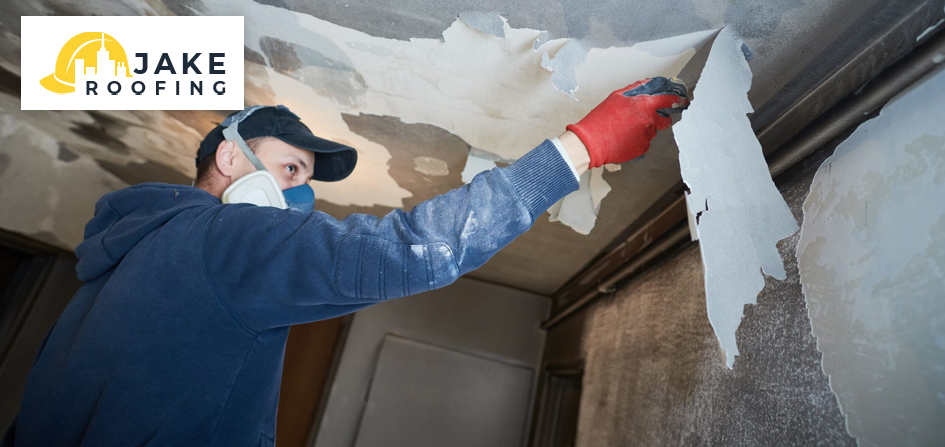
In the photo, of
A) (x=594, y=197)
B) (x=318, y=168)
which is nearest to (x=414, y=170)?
(x=318, y=168)

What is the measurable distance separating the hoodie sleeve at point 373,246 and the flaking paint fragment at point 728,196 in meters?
0.27

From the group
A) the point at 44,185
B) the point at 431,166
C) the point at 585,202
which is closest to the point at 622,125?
the point at 585,202

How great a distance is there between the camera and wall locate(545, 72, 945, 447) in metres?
0.77

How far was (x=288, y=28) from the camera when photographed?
1541 millimetres

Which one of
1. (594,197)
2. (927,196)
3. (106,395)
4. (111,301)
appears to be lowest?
(106,395)

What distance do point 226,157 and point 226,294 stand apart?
67 cm

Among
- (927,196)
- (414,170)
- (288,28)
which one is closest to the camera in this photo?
(927,196)

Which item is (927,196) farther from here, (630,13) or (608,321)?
(608,321)

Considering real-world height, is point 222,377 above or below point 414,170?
below

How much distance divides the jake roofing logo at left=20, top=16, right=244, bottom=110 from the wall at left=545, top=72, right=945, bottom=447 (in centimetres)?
166

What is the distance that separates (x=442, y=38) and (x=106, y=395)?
1.17 meters

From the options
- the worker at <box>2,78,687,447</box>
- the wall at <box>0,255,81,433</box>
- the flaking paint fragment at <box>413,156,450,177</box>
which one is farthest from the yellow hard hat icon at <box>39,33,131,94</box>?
the wall at <box>0,255,81,433</box>

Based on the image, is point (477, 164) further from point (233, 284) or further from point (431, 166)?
point (233, 284)

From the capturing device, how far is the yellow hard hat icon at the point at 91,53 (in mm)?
1736
